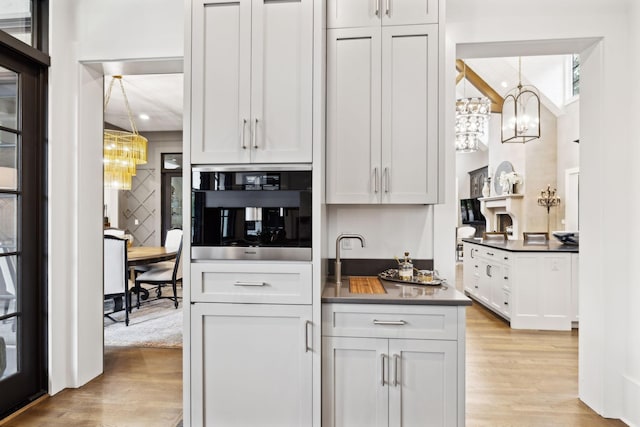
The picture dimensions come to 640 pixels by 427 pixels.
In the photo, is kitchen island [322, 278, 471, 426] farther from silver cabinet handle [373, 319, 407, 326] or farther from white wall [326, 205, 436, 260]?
white wall [326, 205, 436, 260]

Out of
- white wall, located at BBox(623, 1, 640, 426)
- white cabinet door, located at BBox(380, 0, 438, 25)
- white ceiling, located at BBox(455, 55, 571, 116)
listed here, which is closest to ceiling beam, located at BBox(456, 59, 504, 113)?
white ceiling, located at BBox(455, 55, 571, 116)

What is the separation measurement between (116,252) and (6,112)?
198 cm

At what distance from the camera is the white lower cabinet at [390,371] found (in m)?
1.81

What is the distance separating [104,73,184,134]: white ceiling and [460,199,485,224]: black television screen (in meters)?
9.11

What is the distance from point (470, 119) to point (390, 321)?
415cm

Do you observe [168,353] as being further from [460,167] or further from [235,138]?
[460,167]

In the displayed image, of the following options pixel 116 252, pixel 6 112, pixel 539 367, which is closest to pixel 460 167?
pixel 539 367

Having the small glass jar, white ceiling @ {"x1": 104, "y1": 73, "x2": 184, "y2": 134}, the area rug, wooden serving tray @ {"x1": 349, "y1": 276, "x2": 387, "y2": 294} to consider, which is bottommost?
the area rug

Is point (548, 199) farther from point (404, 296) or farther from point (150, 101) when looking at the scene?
point (150, 101)

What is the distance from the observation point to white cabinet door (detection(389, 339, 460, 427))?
180 cm

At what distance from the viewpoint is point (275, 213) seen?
6.29 ft

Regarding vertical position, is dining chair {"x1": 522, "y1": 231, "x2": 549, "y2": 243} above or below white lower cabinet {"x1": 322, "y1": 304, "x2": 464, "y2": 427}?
above

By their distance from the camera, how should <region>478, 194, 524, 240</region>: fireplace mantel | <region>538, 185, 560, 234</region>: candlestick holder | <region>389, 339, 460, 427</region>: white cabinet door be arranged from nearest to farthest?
<region>389, 339, 460, 427</region>: white cabinet door < <region>538, 185, 560, 234</region>: candlestick holder < <region>478, 194, 524, 240</region>: fireplace mantel

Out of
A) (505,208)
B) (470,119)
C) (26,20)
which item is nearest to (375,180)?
(26,20)
